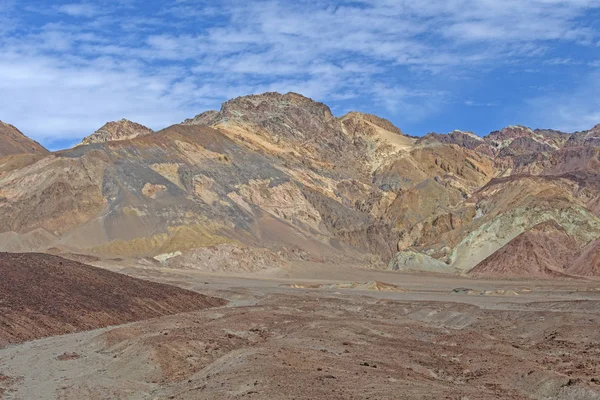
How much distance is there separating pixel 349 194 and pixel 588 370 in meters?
135

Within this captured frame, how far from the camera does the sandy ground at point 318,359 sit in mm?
22484

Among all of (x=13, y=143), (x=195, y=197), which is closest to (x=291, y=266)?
(x=195, y=197)

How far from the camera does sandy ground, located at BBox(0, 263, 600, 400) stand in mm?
22484

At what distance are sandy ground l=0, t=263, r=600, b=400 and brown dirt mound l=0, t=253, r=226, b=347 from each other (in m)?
2.84

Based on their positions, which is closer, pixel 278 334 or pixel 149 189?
pixel 278 334

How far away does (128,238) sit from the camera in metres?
116

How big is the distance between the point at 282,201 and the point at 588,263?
Result: 61.1 meters

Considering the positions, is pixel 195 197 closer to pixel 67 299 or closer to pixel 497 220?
pixel 497 220

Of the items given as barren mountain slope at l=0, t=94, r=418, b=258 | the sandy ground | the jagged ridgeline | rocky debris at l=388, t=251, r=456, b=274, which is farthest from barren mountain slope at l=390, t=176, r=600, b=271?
the sandy ground

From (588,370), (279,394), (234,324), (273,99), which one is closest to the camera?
(279,394)

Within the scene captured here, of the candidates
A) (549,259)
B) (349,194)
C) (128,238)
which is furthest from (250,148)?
(549,259)

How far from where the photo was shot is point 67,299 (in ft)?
146

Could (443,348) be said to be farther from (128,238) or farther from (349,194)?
(349,194)

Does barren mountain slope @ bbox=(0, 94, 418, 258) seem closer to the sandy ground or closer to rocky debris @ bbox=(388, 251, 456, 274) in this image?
rocky debris @ bbox=(388, 251, 456, 274)
